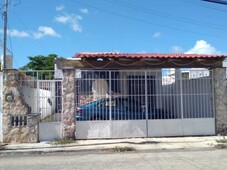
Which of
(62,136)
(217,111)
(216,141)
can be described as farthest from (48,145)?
(217,111)

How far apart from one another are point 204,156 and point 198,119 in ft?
14.1

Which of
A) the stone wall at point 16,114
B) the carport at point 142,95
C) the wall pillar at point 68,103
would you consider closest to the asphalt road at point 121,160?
the stone wall at point 16,114

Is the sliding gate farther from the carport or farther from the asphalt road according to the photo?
the asphalt road

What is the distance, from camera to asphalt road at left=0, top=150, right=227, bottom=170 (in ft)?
26.7

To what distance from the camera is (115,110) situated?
13.3 m

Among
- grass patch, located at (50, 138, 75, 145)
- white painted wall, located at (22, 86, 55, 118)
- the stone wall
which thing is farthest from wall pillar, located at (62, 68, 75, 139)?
the stone wall

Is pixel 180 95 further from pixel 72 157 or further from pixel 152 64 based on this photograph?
pixel 72 157

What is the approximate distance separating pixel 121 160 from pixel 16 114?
5.30 metres

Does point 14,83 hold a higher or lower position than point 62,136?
higher

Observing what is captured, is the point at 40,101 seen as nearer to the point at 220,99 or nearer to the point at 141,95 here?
the point at 141,95

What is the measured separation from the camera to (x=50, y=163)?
884cm

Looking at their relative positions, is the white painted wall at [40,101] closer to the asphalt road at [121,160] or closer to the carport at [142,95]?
the carport at [142,95]

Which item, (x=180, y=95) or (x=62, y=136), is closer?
(x=62, y=136)

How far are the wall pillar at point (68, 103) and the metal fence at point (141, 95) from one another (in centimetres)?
Result: 30
